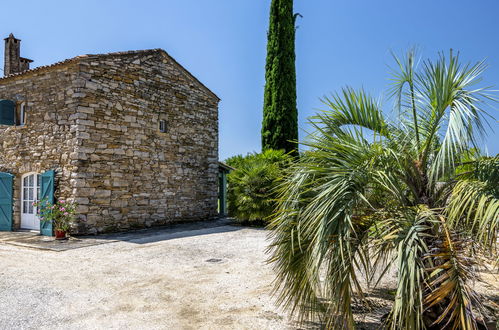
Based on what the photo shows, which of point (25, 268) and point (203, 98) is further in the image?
point (203, 98)

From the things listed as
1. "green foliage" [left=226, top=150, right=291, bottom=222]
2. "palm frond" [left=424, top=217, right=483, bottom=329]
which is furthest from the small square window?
"palm frond" [left=424, top=217, right=483, bottom=329]

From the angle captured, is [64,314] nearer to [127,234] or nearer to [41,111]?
→ [127,234]

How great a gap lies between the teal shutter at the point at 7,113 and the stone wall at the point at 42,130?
0.62 feet

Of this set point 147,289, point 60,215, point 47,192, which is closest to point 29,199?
point 47,192

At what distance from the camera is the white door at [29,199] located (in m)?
9.66

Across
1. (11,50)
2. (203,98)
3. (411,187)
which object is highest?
(11,50)

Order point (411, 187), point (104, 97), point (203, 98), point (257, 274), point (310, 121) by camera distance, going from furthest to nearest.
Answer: point (203, 98) < point (104, 97) < point (257, 274) < point (310, 121) < point (411, 187)

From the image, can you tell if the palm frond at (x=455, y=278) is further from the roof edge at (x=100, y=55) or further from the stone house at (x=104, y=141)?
the roof edge at (x=100, y=55)

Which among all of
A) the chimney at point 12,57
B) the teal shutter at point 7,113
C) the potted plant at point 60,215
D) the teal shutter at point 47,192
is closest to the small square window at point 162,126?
the teal shutter at point 47,192

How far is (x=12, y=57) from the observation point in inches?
490

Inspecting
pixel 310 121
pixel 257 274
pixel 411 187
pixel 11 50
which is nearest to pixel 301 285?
pixel 411 187

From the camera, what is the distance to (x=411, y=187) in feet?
8.68

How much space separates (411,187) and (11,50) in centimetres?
1467

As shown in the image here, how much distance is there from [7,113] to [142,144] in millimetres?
4040
